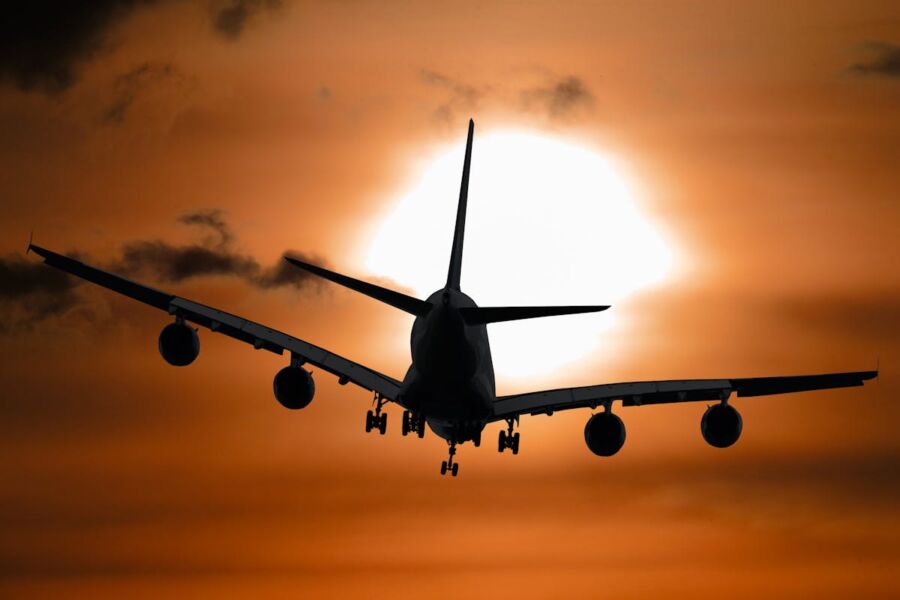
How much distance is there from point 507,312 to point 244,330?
12.2 m

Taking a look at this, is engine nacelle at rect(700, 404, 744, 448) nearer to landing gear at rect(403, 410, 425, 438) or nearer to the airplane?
the airplane

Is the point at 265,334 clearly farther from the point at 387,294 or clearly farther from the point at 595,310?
the point at 595,310

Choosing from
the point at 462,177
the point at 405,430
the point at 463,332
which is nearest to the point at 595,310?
the point at 463,332

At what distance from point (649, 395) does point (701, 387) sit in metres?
2.24

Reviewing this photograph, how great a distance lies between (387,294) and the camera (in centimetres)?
6284

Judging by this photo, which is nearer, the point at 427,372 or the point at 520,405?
the point at 427,372

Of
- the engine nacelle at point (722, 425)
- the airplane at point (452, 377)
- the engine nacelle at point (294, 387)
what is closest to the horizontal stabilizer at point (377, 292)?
the airplane at point (452, 377)

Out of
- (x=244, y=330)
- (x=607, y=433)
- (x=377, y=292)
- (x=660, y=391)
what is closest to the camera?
(x=377, y=292)

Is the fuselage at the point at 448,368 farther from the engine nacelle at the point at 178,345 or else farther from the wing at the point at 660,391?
the engine nacelle at the point at 178,345

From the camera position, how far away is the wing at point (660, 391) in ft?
238

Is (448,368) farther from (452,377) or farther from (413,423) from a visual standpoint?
(413,423)

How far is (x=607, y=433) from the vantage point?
7406 centimetres

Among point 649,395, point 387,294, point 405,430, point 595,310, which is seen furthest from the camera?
point 649,395

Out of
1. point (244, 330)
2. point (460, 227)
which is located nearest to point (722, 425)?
point (460, 227)
